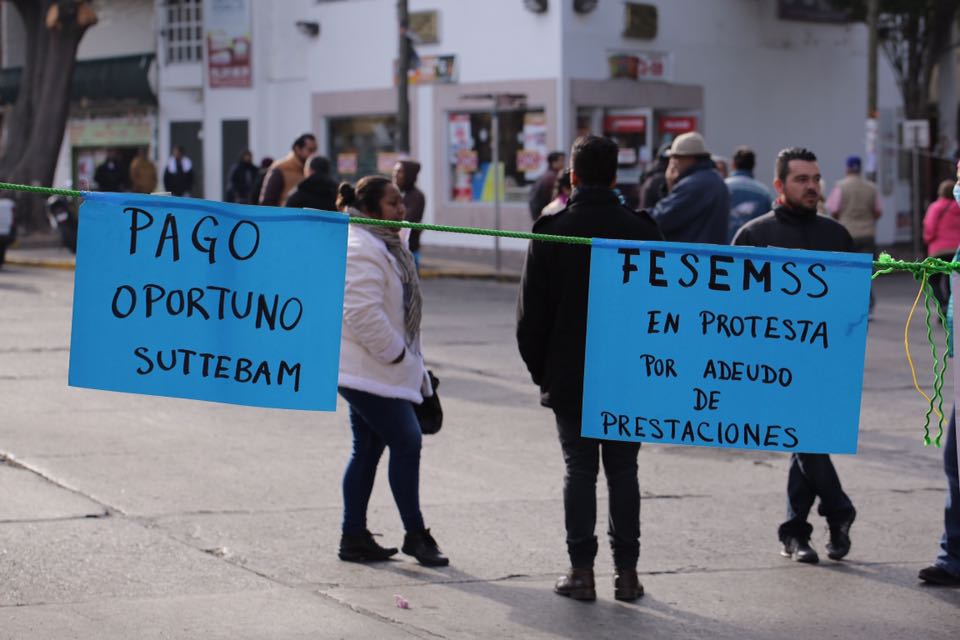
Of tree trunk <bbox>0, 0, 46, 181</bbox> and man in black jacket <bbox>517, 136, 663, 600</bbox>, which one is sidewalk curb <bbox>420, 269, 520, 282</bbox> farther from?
man in black jacket <bbox>517, 136, 663, 600</bbox>

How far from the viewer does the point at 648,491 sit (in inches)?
336

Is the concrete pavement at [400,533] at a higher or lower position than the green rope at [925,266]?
lower

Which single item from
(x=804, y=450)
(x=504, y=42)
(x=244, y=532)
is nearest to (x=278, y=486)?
(x=244, y=532)

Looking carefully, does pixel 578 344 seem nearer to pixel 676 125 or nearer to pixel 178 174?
pixel 676 125

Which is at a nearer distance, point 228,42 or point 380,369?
point 380,369

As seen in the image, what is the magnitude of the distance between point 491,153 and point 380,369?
21.5m

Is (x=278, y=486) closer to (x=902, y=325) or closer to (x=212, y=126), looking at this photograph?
(x=902, y=325)

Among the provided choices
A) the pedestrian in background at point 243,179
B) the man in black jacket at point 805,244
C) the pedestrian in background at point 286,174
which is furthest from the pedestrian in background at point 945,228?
the pedestrian in background at point 243,179

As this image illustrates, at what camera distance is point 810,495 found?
7055 mm

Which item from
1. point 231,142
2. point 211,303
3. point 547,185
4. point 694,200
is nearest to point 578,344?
point 211,303

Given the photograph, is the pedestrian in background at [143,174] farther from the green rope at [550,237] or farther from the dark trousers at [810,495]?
the green rope at [550,237]

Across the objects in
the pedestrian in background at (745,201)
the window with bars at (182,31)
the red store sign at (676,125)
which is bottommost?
the pedestrian in background at (745,201)

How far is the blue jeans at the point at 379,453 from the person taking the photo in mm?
6746

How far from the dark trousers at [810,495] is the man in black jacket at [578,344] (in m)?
1.06
